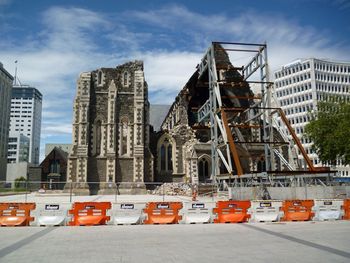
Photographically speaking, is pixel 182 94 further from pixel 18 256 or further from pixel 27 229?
pixel 18 256

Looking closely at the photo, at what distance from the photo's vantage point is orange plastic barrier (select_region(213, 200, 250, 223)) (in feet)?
46.3

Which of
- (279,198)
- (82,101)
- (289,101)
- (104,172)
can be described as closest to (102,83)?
(82,101)

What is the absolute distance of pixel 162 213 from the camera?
1412 cm

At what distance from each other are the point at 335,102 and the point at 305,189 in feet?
72.4

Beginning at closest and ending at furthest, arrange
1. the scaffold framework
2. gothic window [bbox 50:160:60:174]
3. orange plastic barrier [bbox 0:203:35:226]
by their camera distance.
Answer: orange plastic barrier [bbox 0:203:35:226]
the scaffold framework
gothic window [bbox 50:160:60:174]

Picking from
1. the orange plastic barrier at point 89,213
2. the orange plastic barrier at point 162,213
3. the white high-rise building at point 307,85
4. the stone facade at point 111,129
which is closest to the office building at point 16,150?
the white high-rise building at point 307,85

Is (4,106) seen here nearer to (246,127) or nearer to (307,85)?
(307,85)

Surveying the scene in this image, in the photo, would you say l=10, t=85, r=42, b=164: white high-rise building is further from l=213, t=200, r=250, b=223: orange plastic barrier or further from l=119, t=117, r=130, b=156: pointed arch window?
l=213, t=200, r=250, b=223: orange plastic barrier

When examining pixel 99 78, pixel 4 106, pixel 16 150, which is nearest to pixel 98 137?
pixel 99 78

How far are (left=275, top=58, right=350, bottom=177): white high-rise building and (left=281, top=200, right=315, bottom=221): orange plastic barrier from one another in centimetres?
7522

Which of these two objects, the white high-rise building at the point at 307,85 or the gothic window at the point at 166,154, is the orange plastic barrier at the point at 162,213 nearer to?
the gothic window at the point at 166,154

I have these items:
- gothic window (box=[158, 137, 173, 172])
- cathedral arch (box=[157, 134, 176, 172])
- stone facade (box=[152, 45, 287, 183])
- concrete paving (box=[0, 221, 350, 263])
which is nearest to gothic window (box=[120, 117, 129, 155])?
stone facade (box=[152, 45, 287, 183])

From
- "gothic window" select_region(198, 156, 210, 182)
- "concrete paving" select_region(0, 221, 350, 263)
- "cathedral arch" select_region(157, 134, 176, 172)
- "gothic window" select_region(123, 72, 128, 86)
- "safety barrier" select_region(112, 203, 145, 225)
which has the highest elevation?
"gothic window" select_region(123, 72, 128, 86)

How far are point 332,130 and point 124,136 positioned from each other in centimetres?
2331
